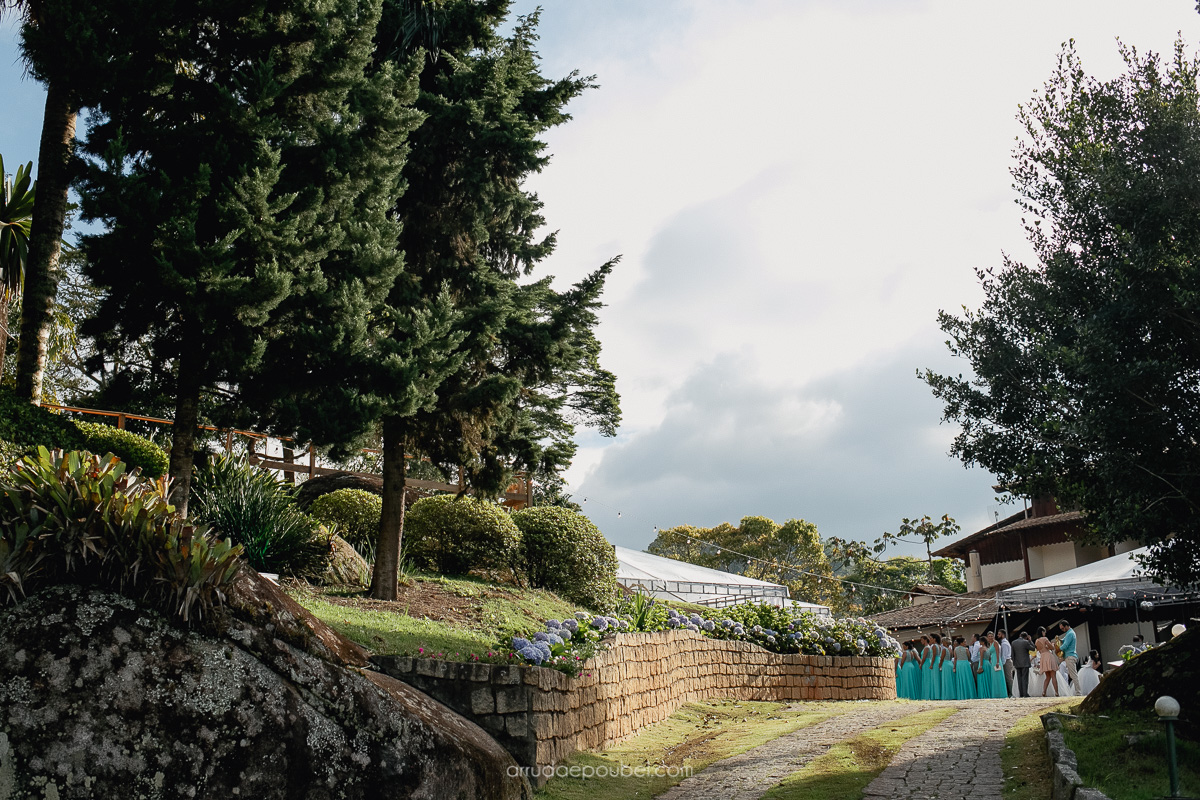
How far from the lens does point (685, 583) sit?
24047mm

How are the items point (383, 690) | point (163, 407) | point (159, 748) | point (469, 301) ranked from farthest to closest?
1. point (163, 407)
2. point (469, 301)
3. point (383, 690)
4. point (159, 748)

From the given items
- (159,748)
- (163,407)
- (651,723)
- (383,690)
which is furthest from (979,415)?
(163,407)

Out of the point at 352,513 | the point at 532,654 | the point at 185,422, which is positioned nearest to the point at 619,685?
the point at 532,654

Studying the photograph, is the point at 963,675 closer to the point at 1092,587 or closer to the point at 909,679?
the point at 909,679

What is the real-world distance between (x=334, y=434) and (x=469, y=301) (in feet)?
12.8

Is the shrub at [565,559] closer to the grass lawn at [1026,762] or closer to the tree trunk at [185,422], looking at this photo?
the tree trunk at [185,422]

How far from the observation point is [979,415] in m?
10.3

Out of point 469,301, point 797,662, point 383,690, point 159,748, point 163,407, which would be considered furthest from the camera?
point 163,407

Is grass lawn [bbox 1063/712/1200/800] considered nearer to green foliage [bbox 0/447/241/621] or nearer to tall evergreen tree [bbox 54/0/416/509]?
green foliage [bbox 0/447/241/621]

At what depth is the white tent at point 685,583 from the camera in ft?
75.9

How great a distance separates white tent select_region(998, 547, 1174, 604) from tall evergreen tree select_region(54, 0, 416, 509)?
56.8 ft

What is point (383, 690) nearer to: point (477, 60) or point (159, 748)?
point (159, 748)

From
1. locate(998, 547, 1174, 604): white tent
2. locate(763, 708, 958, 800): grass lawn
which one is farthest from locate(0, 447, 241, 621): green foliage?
locate(998, 547, 1174, 604): white tent

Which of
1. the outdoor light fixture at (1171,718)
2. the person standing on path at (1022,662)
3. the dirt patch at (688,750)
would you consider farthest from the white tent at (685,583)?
the outdoor light fixture at (1171,718)
